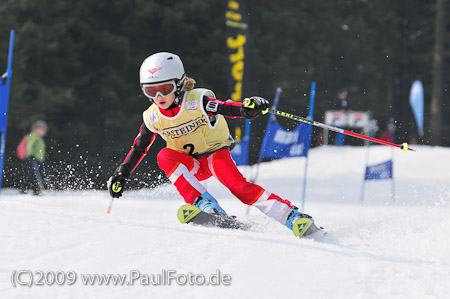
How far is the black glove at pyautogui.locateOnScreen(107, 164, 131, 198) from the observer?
15.6ft

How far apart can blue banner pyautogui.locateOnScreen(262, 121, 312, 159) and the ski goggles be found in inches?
142

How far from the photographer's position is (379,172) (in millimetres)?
8422

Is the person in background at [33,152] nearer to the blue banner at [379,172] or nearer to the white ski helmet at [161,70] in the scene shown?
the blue banner at [379,172]

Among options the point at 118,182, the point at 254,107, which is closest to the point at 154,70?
the point at 254,107

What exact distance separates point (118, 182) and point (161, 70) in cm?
102

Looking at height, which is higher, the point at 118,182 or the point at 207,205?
the point at 118,182

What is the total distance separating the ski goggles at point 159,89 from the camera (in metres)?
4.59

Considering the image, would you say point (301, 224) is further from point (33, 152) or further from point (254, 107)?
point (33, 152)

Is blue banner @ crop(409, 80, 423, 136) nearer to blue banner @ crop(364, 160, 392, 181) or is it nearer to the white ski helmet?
blue banner @ crop(364, 160, 392, 181)

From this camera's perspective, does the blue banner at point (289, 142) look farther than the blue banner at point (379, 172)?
No

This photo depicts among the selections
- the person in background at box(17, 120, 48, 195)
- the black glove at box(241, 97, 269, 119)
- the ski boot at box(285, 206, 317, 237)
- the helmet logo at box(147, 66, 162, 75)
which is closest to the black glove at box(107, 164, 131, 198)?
the helmet logo at box(147, 66, 162, 75)

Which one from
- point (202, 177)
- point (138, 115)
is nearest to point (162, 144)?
point (138, 115)

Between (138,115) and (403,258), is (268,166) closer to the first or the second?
(138,115)

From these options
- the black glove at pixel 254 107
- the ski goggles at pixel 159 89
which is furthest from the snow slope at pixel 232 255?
the ski goggles at pixel 159 89
